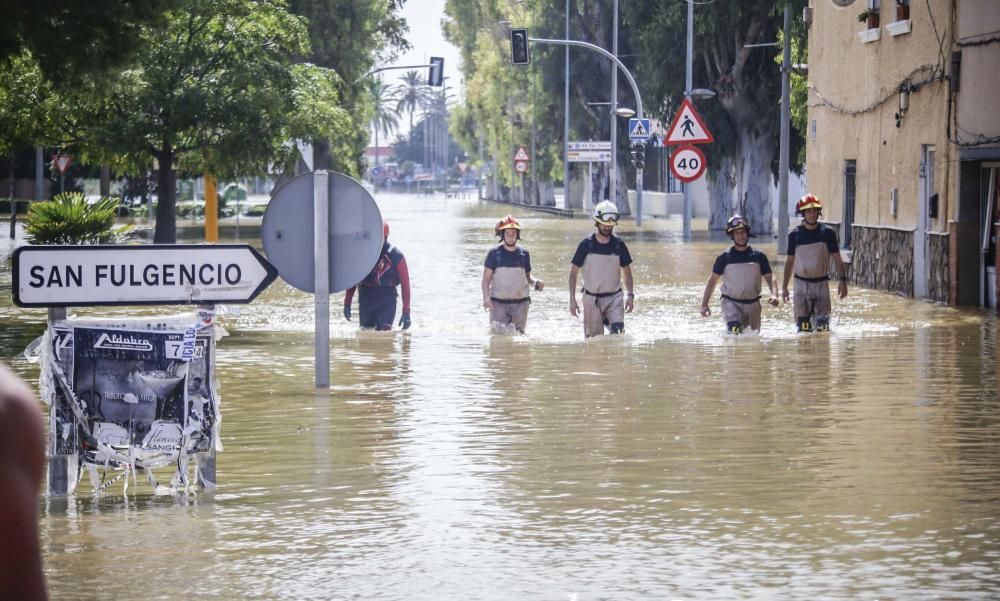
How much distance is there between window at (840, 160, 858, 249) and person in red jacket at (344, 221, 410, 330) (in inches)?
485

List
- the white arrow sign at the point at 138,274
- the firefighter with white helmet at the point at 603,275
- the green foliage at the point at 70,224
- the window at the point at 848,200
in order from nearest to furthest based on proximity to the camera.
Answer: the white arrow sign at the point at 138,274
the firefighter with white helmet at the point at 603,275
the green foliage at the point at 70,224
the window at the point at 848,200

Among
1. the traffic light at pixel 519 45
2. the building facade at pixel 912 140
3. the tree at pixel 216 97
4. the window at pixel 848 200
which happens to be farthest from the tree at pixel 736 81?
the tree at pixel 216 97

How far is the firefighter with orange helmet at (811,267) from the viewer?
59.2 ft

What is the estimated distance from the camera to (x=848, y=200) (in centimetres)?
2916

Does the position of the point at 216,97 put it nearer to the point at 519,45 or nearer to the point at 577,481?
the point at 577,481

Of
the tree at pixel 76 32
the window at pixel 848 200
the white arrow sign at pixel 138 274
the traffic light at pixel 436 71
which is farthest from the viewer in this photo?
the traffic light at pixel 436 71

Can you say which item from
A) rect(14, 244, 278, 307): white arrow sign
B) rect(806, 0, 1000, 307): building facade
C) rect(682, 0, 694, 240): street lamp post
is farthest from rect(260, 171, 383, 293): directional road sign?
rect(682, 0, 694, 240): street lamp post

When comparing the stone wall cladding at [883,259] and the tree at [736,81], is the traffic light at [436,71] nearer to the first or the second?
the tree at [736,81]

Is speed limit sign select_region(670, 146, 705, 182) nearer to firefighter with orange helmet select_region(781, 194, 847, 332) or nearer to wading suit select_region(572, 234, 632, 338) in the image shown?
firefighter with orange helmet select_region(781, 194, 847, 332)

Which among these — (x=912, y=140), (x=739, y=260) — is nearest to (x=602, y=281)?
(x=739, y=260)

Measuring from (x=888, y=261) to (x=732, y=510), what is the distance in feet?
60.3

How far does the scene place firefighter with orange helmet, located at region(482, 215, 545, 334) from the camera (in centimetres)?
1772

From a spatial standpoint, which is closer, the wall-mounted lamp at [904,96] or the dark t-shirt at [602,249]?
the dark t-shirt at [602,249]

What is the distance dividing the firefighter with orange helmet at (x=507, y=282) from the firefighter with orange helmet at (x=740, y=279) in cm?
180
